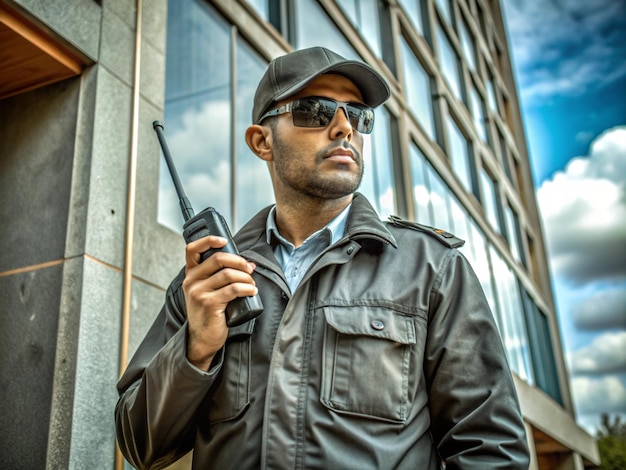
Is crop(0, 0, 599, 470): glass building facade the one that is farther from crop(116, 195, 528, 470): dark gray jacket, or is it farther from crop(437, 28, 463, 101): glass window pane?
crop(437, 28, 463, 101): glass window pane

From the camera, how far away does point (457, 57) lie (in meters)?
19.7

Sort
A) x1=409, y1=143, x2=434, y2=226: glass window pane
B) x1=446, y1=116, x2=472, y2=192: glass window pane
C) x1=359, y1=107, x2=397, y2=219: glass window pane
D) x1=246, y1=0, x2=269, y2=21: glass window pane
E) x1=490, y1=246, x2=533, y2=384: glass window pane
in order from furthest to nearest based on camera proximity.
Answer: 1. x1=490, y1=246, x2=533, y2=384: glass window pane
2. x1=446, y1=116, x2=472, y2=192: glass window pane
3. x1=409, y1=143, x2=434, y2=226: glass window pane
4. x1=359, y1=107, x2=397, y2=219: glass window pane
5. x1=246, y1=0, x2=269, y2=21: glass window pane

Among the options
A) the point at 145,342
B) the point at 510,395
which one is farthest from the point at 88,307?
the point at 510,395

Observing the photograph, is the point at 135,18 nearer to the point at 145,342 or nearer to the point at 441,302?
the point at 145,342

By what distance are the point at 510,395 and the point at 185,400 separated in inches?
39.7

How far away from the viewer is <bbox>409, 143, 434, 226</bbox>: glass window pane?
12609 mm

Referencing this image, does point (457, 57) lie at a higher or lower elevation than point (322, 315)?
higher

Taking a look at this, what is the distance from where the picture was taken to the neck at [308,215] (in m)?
2.78

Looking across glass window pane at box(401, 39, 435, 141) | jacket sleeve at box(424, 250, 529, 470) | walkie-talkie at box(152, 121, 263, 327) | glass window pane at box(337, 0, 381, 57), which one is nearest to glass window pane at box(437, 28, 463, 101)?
glass window pane at box(401, 39, 435, 141)

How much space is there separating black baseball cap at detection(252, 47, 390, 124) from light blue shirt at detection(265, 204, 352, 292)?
1.64 feet

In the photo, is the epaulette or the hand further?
the epaulette

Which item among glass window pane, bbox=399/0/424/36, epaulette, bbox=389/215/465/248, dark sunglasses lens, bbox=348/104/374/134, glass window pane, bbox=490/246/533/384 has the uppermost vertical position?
glass window pane, bbox=399/0/424/36

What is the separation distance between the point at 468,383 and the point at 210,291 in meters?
0.85

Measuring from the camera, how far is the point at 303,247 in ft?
8.89
